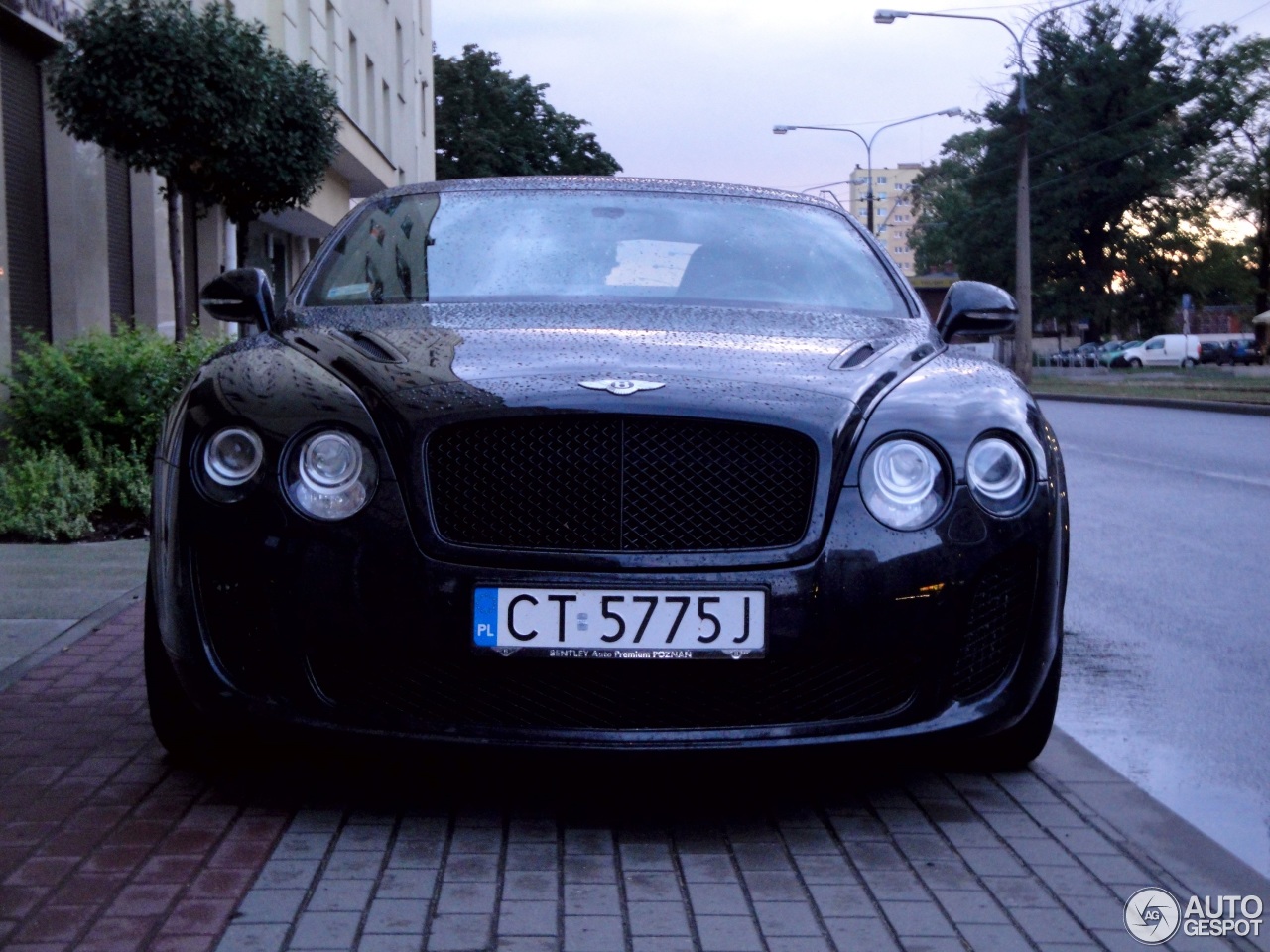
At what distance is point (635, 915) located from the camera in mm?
3072

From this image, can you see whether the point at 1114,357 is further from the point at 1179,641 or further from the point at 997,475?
the point at 997,475

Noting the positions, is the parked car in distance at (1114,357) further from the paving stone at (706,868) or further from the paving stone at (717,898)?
the paving stone at (717,898)

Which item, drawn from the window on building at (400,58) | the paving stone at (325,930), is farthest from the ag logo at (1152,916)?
the window on building at (400,58)

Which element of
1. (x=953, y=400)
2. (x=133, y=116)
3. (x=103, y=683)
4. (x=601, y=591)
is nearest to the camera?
(x=601, y=591)

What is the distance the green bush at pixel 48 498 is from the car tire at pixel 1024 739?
5.74 metres

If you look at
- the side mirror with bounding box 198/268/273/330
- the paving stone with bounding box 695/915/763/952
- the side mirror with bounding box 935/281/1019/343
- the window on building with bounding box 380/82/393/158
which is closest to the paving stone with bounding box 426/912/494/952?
the paving stone with bounding box 695/915/763/952

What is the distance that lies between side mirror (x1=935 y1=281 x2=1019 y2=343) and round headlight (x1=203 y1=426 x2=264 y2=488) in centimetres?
206

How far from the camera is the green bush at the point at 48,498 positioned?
8.54m

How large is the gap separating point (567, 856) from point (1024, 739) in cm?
122

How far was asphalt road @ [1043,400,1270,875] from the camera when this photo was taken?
421 cm

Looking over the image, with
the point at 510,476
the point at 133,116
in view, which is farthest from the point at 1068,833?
the point at 133,116

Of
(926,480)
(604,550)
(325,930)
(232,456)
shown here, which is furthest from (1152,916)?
(232,456)

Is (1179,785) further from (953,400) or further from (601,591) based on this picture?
(601,591)

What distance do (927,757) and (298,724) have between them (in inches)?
61.6
